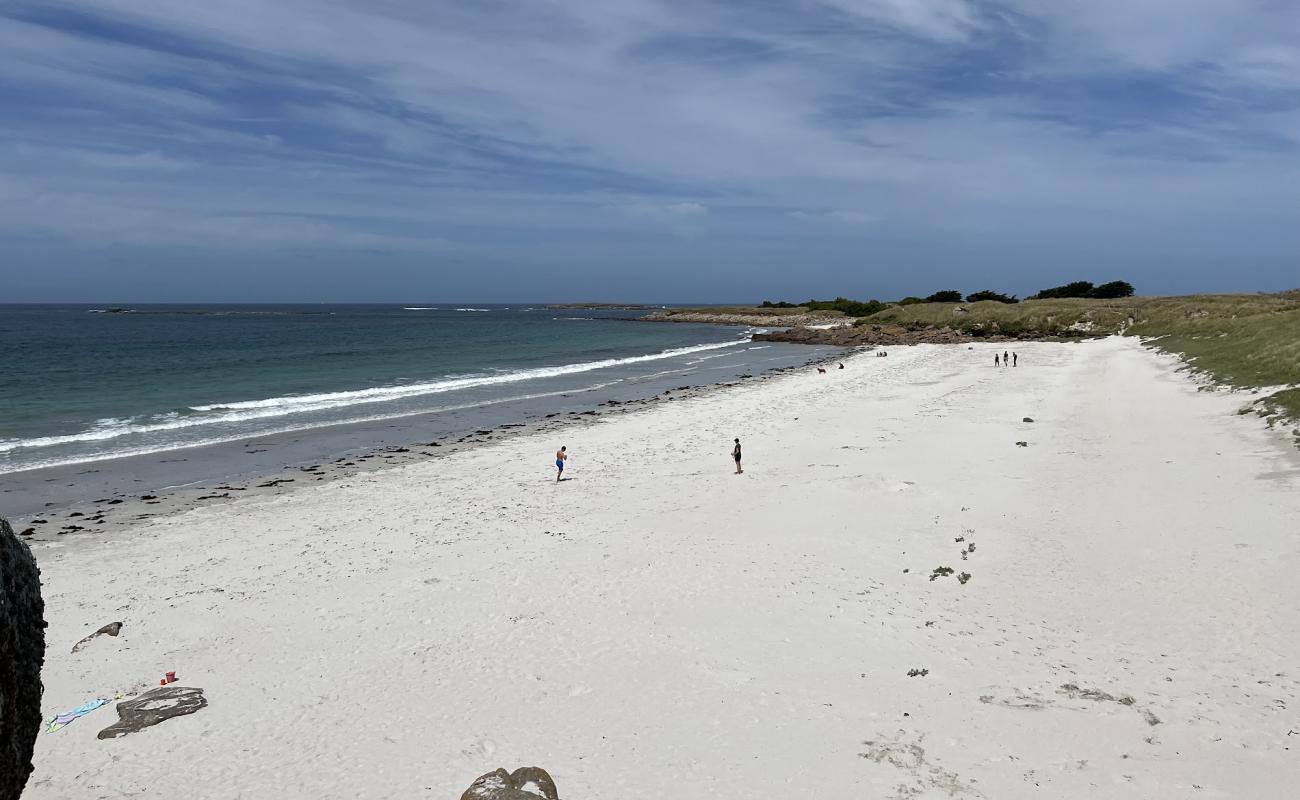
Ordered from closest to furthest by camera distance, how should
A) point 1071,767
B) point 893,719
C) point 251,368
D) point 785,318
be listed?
point 1071,767, point 893,719, point 251,368, point 785,318

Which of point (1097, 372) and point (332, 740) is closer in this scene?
point (332, 740)

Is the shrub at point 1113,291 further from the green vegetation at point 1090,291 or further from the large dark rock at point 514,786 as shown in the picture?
the large dark rock at point 514,786

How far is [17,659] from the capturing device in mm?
3773

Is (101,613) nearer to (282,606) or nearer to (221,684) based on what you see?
(282,606)

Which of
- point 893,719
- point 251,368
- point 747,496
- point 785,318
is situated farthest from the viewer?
point 785,318

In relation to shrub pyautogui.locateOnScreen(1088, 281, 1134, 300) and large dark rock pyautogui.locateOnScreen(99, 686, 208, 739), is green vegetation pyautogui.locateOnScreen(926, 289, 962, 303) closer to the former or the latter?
shrub pyautogui.locateOnScreen(1088, 281, 1134, 300)

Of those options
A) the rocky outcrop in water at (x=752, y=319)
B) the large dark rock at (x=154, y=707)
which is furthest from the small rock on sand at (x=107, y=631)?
the rocky outcrop in water at (x=752, y=319)

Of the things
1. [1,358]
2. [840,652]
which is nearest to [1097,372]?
[840,652]

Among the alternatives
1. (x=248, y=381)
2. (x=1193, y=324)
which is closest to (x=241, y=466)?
(x=248, y=381)

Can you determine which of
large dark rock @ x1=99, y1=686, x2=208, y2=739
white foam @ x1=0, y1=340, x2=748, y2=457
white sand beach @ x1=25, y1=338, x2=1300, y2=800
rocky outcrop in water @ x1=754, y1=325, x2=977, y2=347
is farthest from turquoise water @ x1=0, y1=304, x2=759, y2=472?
large dark rock @ x1=99, y1=686, x2=208, y2=739

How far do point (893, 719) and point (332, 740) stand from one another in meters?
5.71

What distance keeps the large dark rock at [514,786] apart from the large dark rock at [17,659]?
3.25 m

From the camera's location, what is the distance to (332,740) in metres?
7.66

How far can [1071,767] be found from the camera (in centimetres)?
661
